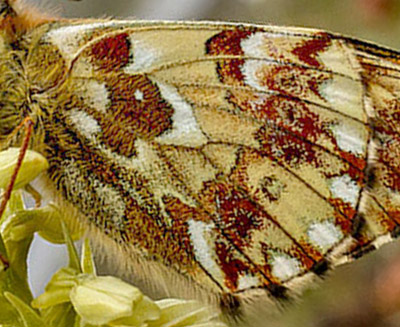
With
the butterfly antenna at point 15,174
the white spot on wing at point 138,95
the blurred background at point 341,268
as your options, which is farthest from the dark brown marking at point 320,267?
the blurred background at point 341,268

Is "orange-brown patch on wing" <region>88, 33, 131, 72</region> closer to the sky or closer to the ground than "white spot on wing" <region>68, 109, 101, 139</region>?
closer to the sky

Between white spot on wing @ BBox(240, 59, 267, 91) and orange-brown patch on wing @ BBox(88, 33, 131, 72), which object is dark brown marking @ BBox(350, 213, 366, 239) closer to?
white spot on wing @ BBox(240, 59, 267, 91)

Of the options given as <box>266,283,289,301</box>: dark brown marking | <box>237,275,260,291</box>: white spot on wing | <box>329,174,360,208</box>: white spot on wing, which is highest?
<box>329,174,360,208</box>: white spot on wing

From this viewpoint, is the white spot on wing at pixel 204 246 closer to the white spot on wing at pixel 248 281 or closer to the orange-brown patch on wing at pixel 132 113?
the white spot on wing at pixel 248 281

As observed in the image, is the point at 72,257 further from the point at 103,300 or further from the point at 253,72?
the point at 253,72

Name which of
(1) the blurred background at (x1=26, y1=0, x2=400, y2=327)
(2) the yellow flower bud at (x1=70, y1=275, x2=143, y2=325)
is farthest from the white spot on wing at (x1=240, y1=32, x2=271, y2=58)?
(1) the blurred background at (x1=26, y1=0, x2=400, y2=327)

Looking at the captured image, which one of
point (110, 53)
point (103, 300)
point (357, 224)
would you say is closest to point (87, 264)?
point (103, 300)
